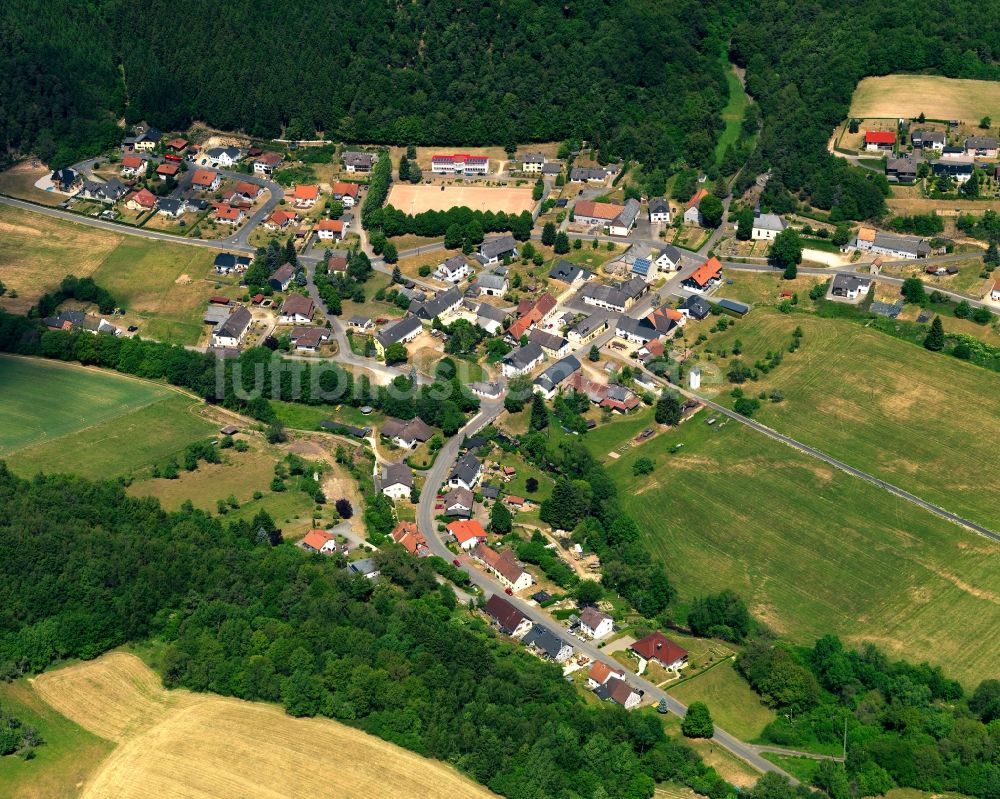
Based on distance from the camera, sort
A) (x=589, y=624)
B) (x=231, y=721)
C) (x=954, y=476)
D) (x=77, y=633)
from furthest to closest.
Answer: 1. (x=954, y=476)
2. (x=589, y=624)
3. (x=77, y=633)
4. (x=231, y=721)

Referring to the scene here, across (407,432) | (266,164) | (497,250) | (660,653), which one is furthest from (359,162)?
(660,653)

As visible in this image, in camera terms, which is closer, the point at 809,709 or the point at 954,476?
the point at 809,709

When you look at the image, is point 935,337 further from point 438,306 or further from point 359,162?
point 359,162

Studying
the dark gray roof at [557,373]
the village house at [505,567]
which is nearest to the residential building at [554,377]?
the dark gray roof at [557,373]

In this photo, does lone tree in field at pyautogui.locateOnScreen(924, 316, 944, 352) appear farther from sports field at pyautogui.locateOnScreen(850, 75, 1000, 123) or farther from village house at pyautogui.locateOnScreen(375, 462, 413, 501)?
village house at pyautogui.locateOnScreen(375, 462, 413, 501)

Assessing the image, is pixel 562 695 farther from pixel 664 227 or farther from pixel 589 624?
pixel 664 227

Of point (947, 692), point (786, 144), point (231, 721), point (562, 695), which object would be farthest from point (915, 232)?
point (231, 721)
